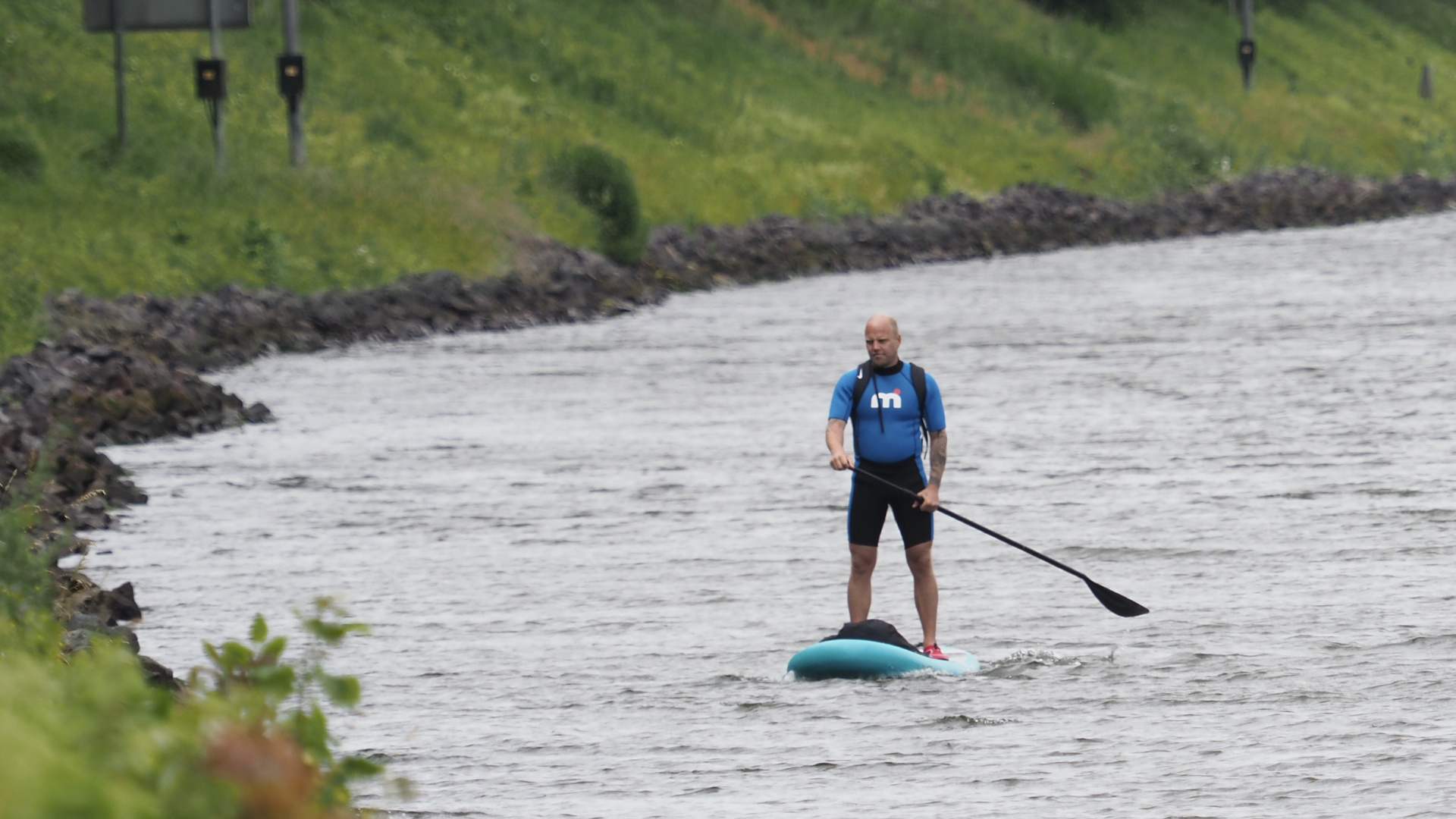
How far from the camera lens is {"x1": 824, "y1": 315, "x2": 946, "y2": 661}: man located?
41.7 feet

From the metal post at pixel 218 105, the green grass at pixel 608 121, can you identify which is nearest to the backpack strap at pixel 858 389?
the green grass at pixel 608 121

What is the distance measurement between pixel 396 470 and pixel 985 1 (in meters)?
49.9

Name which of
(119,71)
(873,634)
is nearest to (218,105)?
(119,71)

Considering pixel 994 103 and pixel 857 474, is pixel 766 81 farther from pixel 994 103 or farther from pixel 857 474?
pixel 857 474

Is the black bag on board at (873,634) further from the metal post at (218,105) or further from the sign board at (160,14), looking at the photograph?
the sign board at (160,14)

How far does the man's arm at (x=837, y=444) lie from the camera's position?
1198 cm

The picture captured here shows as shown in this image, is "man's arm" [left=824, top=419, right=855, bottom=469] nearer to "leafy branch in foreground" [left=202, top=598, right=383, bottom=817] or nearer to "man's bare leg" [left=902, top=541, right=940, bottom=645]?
"man's bare leg" [left=902, top=541, right=940, bottom=645]

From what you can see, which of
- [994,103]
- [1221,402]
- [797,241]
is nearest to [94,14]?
[797,241]

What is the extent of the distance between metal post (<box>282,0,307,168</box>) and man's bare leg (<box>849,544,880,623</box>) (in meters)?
25.1

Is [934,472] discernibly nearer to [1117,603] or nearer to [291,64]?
[1117,603]

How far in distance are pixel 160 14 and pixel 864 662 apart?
84.0ft

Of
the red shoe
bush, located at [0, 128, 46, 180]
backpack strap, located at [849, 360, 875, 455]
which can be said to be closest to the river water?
the red shoe

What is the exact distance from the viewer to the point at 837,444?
41.2 ft

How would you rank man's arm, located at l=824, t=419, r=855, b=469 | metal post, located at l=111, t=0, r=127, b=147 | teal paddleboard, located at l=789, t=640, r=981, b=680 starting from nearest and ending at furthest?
1. man's arm, located at l=824, t=419, r=855, b=469
2. teal paddleboard, located at l=789, t=640, r=981, b=680
3. metal post, located at l=111, t=0, r=127, b=147
